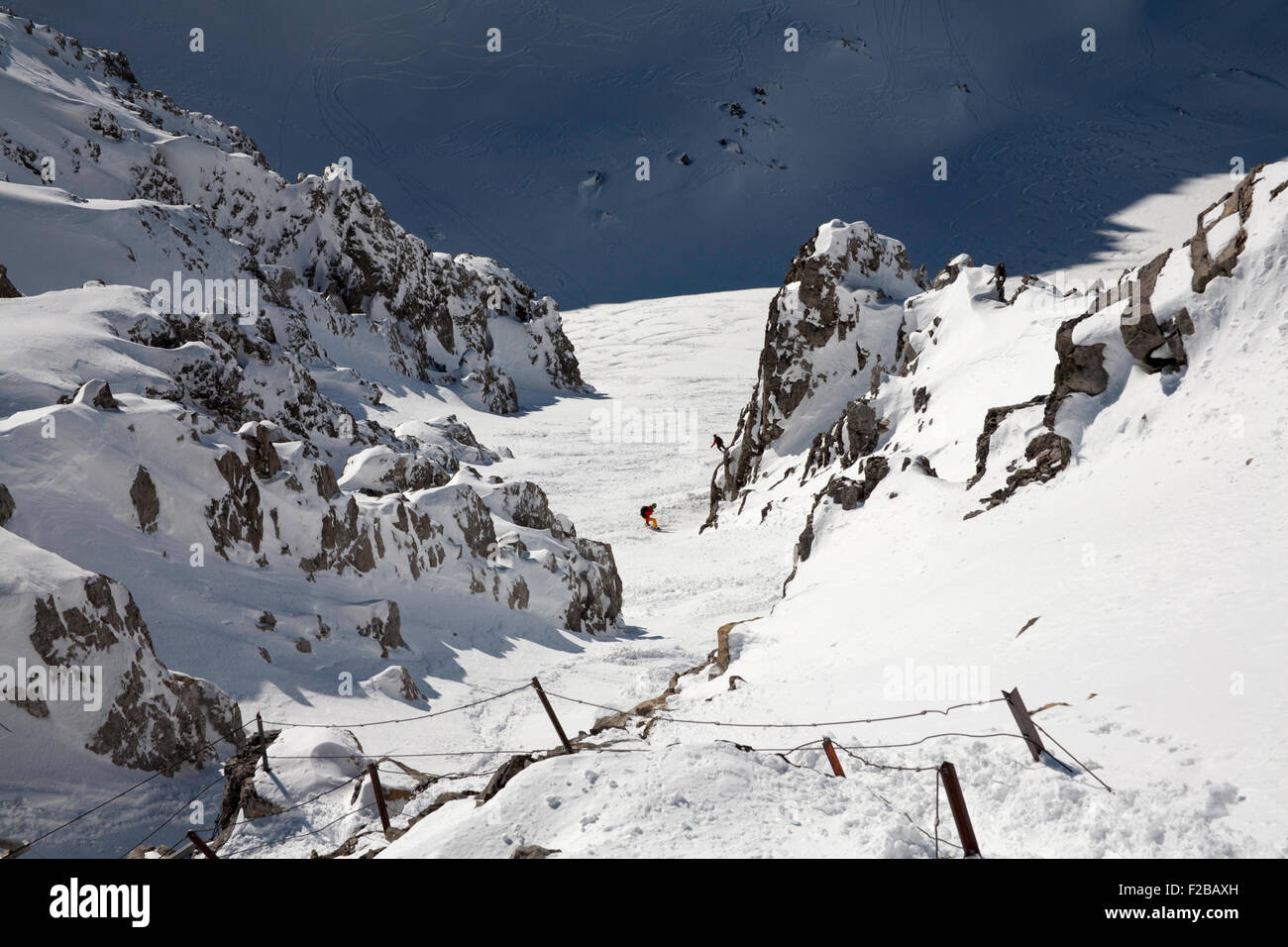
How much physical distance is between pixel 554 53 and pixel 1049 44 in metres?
80.1

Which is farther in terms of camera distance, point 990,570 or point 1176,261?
point 1176,261

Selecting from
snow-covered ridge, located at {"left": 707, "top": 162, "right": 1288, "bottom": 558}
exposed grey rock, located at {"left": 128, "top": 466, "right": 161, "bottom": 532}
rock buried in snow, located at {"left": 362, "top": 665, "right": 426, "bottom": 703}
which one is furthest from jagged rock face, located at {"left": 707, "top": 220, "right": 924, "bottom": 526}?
exposed grey rock, located at {"left": 128, "top": 466, "right": 161, "bottom": 532}

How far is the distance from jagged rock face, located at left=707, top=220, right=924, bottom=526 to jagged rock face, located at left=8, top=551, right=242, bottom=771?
30.0 meters

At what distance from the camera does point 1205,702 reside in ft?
26.1

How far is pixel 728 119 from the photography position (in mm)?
129750

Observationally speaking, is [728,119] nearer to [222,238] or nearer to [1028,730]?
[222,238]

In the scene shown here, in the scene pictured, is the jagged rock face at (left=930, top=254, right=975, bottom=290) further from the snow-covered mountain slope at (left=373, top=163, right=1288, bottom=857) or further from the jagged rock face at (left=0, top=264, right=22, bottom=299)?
the jagged rock face at (left=0, top=264, right=22, bottom=299)

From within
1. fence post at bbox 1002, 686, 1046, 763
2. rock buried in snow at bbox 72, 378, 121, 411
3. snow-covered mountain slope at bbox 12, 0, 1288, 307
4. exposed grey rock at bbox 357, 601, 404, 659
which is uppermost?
snow-covered mountain slope at bbox 12, 0, 1288, 307

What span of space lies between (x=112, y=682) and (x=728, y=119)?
438ft

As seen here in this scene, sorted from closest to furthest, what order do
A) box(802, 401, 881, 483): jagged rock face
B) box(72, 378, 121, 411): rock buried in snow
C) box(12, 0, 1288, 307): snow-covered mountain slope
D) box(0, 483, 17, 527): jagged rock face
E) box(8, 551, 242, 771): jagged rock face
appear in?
box(8, 551, 242, 771): jagged rock face < box(0, 483, 17, 527): jagged rock face < box(72, 378, 121, 411): rock buried in snow < box(802, 401, 881, 483): jagged rock face < box(12, 0, 1288, 307): snow-covered mountain slope

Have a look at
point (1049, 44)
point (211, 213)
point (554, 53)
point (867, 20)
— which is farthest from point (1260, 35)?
point (211, 213)

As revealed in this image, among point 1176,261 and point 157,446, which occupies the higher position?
point 1176,261

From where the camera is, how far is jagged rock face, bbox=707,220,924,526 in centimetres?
4181
